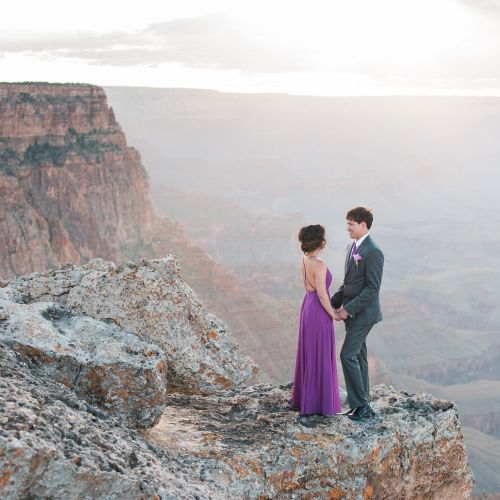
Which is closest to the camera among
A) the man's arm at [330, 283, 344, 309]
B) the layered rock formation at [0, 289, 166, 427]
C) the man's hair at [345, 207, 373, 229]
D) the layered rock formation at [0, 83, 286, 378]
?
the layered rock formation at [0, 289, 166, 427]

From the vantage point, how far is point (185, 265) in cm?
5019

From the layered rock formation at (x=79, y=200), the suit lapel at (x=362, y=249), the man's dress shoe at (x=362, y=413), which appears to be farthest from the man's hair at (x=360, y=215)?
the layered rock formation at (x=79, y=200)

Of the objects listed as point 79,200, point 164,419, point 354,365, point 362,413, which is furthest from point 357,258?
point 79,200

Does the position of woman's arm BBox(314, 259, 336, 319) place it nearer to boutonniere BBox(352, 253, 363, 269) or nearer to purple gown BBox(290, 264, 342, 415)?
purple gown BBox(290, 264, 342, 415)

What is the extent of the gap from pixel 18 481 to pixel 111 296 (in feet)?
9.56

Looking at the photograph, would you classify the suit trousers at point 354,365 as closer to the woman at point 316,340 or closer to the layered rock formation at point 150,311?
the woman at point 316,340

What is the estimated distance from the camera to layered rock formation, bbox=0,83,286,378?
3316 cm

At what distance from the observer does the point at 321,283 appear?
6.20m

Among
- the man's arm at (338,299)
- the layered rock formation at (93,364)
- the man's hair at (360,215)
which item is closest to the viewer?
the layered rock formation at (93,364)

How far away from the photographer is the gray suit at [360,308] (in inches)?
248

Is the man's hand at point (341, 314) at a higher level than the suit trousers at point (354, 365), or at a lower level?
higher

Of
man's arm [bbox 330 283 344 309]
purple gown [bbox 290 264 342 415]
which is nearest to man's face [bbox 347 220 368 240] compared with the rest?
purple gown [bbox 290 264 342 415]

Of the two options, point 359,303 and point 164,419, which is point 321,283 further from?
point 164,419

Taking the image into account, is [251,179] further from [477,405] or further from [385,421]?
[385,421]
